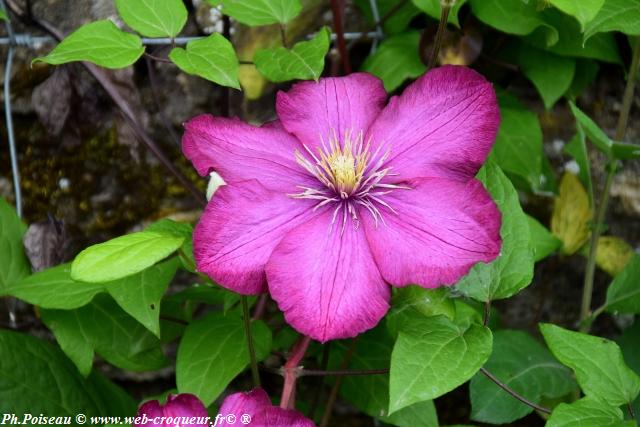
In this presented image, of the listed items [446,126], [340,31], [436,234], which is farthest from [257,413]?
[340,31]

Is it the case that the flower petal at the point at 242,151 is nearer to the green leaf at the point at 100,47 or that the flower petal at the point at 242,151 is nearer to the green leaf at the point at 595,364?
the green leaf at the point at 100,47

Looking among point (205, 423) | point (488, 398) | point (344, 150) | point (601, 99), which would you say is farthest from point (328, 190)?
point (601, 99)

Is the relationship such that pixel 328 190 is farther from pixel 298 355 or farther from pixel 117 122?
pixel 117 122

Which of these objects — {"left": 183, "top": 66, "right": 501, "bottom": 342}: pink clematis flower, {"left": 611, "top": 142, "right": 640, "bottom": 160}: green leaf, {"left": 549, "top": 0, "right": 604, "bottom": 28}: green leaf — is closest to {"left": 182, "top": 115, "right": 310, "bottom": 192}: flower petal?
{"left": 183, "top": 66, "right": 501, "bottom": 342}: pink clematis flower

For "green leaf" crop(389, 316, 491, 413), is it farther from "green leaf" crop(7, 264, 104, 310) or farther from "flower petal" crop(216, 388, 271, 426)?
"green leaf" crop(7, 264, 104, 310)

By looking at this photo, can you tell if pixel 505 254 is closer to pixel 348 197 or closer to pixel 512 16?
pixel 348 197

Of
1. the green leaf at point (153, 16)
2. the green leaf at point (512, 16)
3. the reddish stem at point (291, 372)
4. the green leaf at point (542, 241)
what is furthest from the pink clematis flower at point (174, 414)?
the green leaf at point (512, 16)
